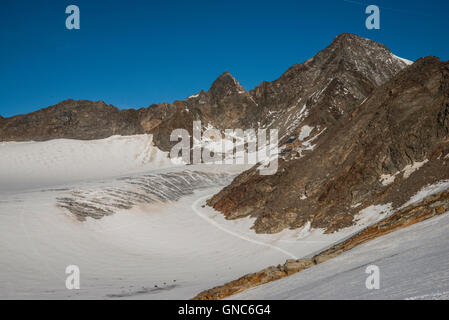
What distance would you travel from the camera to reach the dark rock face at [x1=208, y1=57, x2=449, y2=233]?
24.3m

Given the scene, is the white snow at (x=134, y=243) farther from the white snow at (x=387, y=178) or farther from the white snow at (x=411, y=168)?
the white snow at (x=411, y=168)

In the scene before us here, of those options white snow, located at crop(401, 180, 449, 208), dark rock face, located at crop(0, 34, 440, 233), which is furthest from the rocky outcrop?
dark rock face, located at crop(0, 34, 440, 233)

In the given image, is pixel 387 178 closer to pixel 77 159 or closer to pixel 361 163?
pixel 361 163

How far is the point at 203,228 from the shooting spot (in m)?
33.7

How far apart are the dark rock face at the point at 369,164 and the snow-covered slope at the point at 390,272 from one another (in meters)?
10.8

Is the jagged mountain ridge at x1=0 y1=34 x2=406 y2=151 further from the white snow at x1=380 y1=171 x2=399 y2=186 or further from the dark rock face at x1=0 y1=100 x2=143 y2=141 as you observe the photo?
the white snow at x1=380 y1=171 x2=399 y2=186

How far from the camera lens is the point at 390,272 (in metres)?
8.54

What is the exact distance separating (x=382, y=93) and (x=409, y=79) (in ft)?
8.67

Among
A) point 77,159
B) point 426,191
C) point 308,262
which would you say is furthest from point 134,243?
point 77,159

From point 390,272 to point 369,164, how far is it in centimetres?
2028

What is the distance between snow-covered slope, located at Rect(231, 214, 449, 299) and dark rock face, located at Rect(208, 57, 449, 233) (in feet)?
35.4

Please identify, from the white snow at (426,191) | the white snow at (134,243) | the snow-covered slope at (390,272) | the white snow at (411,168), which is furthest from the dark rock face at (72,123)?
the snow-covered slope at (390,272)
